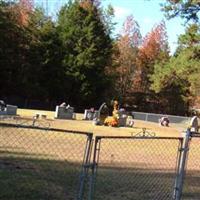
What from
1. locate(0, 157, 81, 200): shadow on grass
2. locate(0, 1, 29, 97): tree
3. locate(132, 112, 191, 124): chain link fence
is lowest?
locate(0, 157, 81, 200): shadow on grass

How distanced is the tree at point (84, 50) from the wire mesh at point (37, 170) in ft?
175

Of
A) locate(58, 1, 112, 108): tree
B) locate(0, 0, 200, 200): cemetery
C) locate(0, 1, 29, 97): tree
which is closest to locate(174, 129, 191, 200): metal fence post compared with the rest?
locate(0, 0, 200, 200): cemetery

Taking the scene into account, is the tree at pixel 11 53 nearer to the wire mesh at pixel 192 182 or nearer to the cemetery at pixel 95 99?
the cemetery at pixel 95 99

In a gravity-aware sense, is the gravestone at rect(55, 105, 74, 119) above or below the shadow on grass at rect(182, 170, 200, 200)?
above

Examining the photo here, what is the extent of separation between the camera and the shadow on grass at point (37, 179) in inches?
390

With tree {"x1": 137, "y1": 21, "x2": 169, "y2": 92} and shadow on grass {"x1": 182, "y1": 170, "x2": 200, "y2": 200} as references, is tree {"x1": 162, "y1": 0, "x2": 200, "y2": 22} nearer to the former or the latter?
shadow on grass {"x1": 182, "y1": 170, "x2": 200, "y2": 200}

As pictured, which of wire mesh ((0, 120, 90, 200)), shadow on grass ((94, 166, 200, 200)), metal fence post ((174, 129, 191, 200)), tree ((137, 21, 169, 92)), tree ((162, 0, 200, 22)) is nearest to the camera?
metal fence post ((174, 129, 191, 200))

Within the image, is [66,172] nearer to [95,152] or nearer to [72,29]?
[95,152]

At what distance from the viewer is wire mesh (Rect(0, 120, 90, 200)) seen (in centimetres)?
981

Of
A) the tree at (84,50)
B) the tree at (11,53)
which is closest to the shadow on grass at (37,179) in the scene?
the tree at (11,53)

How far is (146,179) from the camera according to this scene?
13805mm

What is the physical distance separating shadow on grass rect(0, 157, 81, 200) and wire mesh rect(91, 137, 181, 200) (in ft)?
2.01

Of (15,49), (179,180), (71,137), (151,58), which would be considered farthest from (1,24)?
(179,180)

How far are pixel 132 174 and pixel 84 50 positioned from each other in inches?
2425
